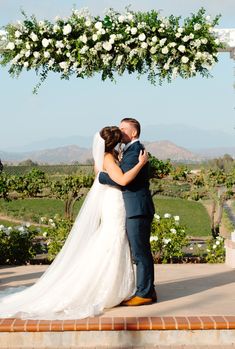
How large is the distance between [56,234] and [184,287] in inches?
124

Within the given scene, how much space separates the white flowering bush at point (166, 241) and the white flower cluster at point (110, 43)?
3.02 meters

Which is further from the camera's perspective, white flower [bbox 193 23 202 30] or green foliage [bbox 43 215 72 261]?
green foliage [bbox 43 215 72 261]

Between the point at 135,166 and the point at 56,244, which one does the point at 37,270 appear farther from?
the point at 135,166

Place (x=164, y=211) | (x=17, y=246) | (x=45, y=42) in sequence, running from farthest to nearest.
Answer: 1. (x=164, y=211)
2. (x=17, y=246)
3. (x=45, y=42)

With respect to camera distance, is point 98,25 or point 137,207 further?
point 98,25

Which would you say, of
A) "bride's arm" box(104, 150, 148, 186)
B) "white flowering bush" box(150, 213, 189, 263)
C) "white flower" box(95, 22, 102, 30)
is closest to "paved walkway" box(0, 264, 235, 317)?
"white flowering bush" box(150, 213, 189, 263)

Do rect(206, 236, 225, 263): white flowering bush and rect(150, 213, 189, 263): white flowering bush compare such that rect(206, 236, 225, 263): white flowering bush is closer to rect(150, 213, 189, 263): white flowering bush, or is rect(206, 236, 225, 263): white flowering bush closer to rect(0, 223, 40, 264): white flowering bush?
rect(150, 213, 189, 263): white flowering bush

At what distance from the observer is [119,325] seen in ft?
17.2

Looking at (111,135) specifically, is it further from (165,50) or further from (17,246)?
(17,246)

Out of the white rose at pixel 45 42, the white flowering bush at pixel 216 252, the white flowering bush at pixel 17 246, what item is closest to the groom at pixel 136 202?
the white rose at pixel 45 42

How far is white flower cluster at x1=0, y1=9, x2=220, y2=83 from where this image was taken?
6.99m

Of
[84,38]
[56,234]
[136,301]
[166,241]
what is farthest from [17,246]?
[136,301]

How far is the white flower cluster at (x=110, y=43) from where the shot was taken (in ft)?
22.9

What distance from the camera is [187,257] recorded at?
9.70 m
